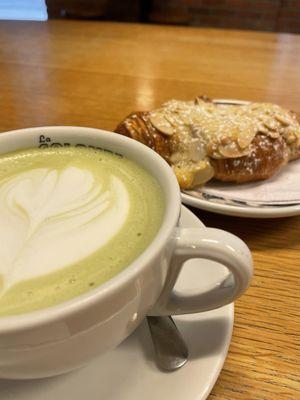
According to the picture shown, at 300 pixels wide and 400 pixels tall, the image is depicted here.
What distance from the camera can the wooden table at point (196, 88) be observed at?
23.2 inches

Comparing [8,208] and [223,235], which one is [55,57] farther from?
[223,235]

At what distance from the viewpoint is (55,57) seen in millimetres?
1645

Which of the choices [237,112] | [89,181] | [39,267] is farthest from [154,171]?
[237,112]

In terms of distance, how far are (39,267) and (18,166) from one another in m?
0.22

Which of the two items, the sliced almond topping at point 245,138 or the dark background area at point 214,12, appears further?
the dark background area at point 214,12

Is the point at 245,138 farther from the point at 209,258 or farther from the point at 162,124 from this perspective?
the point at 209,258

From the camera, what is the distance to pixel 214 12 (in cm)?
346

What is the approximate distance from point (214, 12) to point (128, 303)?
3.48 metres

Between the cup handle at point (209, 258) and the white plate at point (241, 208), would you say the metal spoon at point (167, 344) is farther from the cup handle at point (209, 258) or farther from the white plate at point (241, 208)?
the white plate at point (241, 208)

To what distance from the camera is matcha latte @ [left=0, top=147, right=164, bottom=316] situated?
1.45ft

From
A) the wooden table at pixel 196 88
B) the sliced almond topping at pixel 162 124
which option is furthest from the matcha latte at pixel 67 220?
the sliced almond topping at pixel 162 124

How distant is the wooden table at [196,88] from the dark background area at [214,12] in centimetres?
153

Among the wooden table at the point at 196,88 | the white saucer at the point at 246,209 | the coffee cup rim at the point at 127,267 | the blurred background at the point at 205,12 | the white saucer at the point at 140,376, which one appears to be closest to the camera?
the coffee cup rim at the point at 127,267

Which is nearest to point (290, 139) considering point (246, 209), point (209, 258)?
point (246, 209)
